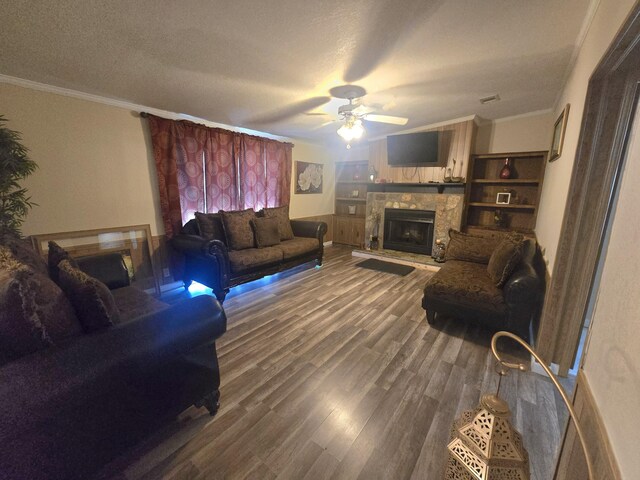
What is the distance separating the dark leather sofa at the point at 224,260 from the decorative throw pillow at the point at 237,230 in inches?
4.4

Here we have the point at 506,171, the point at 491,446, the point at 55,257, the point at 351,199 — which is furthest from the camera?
the point at 351,199

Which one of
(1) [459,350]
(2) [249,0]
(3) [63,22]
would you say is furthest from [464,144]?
(3) [63,22]

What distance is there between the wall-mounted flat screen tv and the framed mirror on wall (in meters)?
4.12

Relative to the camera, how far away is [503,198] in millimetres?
4004

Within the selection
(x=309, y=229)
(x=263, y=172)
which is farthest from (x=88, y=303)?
(x=263, y=172)

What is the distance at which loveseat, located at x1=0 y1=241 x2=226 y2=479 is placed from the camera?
851 millimetres

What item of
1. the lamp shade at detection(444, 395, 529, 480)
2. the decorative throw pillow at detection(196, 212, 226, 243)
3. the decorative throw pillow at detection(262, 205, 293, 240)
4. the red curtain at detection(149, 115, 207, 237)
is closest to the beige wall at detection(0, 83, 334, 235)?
the red curtain at detection(149, 115, 207, 237)

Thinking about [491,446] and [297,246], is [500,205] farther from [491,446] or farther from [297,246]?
[491,446]

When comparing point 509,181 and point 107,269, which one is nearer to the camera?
point 107,269

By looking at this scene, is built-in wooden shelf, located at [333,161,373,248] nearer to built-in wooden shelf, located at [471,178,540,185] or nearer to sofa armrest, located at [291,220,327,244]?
sofa armrest, located at [291,220,327,244]

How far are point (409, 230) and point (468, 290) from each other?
9.15 feet

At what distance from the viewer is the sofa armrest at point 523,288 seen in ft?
6.68

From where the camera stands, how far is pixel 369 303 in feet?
9.90

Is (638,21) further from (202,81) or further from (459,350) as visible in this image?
(202,81)
